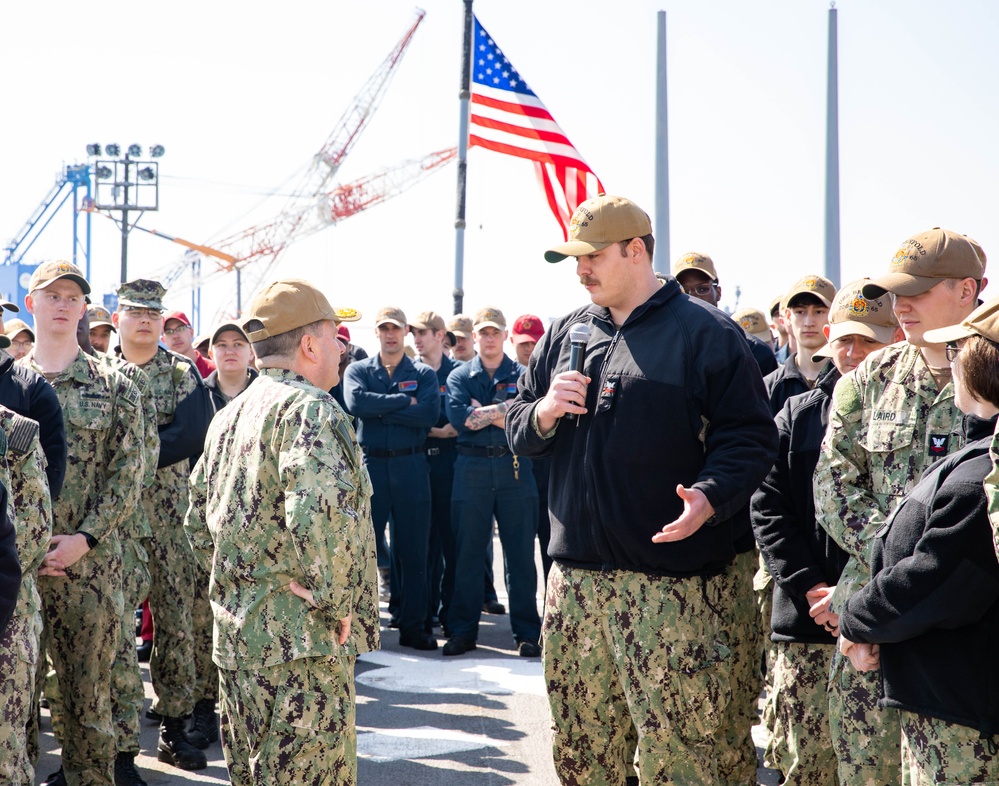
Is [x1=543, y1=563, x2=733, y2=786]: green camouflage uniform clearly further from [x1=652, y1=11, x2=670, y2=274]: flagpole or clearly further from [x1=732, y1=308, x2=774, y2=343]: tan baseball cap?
[x1=652, y1=11, x2=670, y2=274]: flagpole

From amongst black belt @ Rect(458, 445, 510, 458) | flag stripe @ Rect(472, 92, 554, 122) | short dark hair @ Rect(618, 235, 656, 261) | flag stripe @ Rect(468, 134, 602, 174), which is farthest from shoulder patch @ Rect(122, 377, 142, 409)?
flag stripe @ Rect(472, 92, 554, 122)

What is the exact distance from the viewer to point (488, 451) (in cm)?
832

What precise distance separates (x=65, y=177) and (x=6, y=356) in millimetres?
65045

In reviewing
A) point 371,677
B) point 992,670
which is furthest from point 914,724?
point 371,677

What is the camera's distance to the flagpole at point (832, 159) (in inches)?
542

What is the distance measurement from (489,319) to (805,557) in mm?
4798

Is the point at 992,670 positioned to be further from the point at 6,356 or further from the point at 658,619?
the point at 6,356

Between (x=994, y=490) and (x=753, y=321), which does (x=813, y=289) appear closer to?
(x=994, y=490)

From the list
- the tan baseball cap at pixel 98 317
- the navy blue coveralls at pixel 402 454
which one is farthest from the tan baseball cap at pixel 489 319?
the tan baseball cap at pixel 98 317

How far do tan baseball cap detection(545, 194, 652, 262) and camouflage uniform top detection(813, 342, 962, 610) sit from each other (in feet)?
3.21

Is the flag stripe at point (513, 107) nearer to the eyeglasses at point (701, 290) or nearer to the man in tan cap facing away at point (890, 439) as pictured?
the eyeglasses at point (701, 290)

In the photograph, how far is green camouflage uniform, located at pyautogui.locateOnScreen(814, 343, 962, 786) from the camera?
358 centimetres

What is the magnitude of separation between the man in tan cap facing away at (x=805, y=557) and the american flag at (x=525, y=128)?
20.5ft

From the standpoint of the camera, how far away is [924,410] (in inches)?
143
